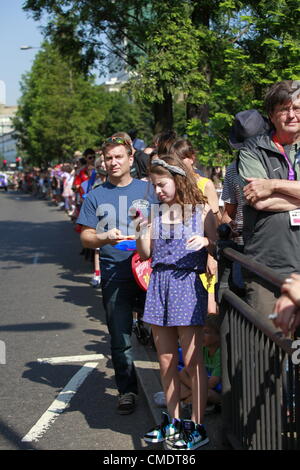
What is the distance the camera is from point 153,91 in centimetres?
1008

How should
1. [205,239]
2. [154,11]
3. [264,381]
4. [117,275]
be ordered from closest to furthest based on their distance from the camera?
[264,381] < [205,239] < [117,275] < [154,11]

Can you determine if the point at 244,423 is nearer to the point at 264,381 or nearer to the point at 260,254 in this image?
the point at 264,381

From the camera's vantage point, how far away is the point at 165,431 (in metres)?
3.98

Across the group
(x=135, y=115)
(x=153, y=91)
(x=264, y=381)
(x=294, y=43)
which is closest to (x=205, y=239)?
(x=264, y=381)

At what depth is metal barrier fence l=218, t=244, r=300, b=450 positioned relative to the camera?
9.25 feet

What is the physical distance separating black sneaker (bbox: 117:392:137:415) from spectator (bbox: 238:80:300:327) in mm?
1583

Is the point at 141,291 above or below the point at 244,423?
above

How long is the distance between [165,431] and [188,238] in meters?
1.14

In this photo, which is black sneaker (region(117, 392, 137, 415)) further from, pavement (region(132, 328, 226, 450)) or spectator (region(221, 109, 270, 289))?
A: spectator (region(221, 109, 270, 289))

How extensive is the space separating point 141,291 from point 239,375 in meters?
1.57

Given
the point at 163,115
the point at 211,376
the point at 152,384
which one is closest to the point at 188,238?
the point at 211,376

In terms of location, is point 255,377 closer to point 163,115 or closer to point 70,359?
point 70,359

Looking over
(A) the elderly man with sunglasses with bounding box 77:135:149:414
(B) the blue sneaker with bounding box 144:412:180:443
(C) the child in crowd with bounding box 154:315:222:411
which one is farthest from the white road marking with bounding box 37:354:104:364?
(B) the blue sneaker with bounding box 144:412:180:443

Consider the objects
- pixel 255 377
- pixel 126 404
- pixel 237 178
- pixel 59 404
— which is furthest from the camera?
pixel 59 404
